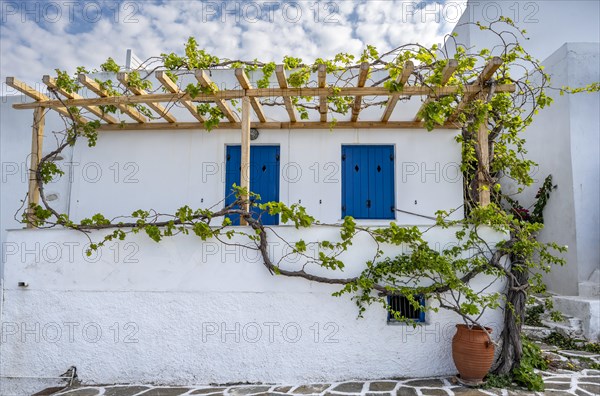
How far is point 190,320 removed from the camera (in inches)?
240

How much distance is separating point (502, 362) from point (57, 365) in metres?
6.00

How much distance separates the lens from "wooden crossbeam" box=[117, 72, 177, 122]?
19.8ft

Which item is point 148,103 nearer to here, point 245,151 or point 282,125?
point 245,151

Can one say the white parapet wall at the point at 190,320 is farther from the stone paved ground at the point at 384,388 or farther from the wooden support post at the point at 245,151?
the wooden support post at the point at 245,151

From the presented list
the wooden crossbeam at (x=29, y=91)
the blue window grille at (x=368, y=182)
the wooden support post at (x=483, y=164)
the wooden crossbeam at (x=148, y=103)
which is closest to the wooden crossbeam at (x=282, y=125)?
the wooden crossbeam at (x=148, y=103)

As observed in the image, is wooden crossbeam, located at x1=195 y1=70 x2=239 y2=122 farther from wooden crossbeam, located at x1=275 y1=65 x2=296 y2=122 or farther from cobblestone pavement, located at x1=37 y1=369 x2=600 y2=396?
cobblestone pavement, located at x1=37 y1=369 x2=600 y2=396

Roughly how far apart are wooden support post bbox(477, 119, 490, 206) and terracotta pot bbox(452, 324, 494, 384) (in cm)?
185

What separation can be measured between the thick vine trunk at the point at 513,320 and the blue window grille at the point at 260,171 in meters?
4.11

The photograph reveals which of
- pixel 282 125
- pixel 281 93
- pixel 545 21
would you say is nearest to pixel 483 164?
pixel 281 93

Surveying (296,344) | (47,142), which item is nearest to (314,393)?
(296,344)

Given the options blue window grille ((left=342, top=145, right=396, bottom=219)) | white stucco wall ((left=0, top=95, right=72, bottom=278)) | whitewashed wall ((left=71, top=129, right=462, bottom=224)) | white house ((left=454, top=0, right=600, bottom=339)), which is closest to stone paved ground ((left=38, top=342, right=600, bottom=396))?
white house ((left=454, top=0, right=600, bottom=339))

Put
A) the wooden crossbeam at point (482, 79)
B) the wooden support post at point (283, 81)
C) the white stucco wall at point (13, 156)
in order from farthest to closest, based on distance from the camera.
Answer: the white stucco wall at point (13, 156) → the wooden support post at point (283, 81) → the wooden crossbeam at point (482, 79)

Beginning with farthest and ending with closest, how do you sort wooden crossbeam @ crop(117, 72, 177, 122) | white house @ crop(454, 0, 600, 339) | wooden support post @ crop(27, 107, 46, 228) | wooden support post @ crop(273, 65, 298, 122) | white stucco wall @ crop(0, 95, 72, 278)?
1. white stucco wall @ crop(0, 95, 72, 278)
2. white house @ crop(454, 0, 600, 339)
3. wooden support post @ crop(27, 107, 46, 228)
4. wooden crossbeam @ crop(117, 72, 177, 122)
5. wooden support post @ crop(273, 65, 298, 122)

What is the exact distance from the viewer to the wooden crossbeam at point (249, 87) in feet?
19.4
